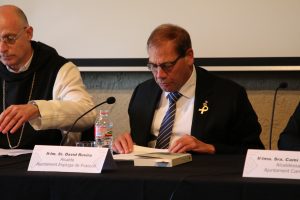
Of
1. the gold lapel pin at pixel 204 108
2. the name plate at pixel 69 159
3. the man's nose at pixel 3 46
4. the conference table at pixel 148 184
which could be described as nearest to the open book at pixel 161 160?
the conference table at pixel 148 184

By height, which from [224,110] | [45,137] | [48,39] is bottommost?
[45,137]

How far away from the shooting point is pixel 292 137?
8.11ft

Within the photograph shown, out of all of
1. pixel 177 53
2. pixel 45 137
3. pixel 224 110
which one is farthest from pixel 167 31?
pixel 45 137

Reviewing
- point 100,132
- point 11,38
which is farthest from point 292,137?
point 11,38

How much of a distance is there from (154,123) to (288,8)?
1247mm

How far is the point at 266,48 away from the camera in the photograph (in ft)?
11.3

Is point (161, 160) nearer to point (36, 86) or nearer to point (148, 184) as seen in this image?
point (148, 184)

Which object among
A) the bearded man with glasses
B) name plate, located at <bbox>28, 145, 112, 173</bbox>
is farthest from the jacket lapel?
name plate, located at <bbox>28, 145, 112, 173</bbox>

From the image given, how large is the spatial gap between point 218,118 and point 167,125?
0.28 metres

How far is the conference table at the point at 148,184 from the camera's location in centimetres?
154

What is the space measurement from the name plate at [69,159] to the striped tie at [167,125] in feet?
3.17

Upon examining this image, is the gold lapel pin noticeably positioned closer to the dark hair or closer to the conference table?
the dark hair

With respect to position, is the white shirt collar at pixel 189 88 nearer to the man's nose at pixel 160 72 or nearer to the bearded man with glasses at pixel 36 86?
the man's nose at pixel 160 72

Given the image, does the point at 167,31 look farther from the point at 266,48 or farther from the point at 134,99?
the point at 266,48
